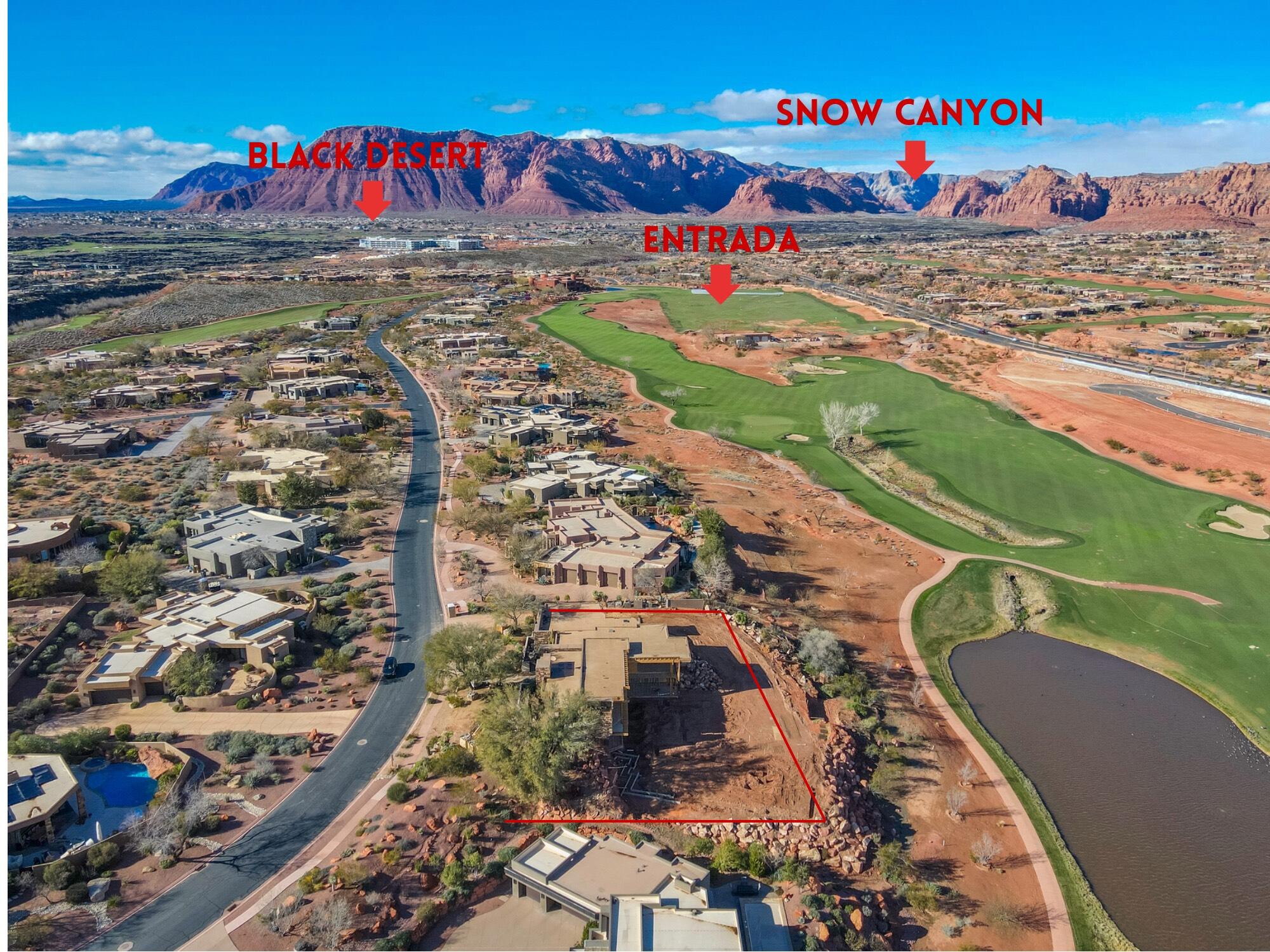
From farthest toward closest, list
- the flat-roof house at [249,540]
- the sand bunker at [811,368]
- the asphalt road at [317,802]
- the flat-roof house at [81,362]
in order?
the sand bunker at [811,368], the flat-roof house at [81,362], the flat-roof house at [249,540], the asphalt road at [317,802]

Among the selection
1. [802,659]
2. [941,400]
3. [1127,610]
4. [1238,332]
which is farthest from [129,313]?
[1238,332]

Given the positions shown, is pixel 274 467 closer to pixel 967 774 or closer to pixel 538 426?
pixel 538 426

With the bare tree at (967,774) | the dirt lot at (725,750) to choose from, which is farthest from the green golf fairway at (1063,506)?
the dirt lot at (725,750)

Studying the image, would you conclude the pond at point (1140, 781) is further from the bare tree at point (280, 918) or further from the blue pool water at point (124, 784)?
the blue pool water at point (124, 784)

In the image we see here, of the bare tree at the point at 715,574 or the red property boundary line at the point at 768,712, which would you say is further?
the bare tree at the point at 715,574

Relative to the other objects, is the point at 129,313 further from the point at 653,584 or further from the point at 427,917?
the point at 427,917

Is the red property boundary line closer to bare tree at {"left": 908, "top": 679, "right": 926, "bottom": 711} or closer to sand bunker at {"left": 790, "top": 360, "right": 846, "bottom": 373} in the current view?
bare tree at {"left": 908, "top": 679, "right": 926, "bottom": 711}

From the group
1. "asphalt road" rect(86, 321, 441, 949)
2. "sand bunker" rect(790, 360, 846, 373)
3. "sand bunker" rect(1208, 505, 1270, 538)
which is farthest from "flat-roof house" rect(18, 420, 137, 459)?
"sand bunker" rect(1208, 505, 1270, 538)

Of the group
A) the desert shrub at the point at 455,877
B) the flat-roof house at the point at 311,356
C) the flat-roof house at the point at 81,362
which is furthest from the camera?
the flat-roof house at the point at 311,356
